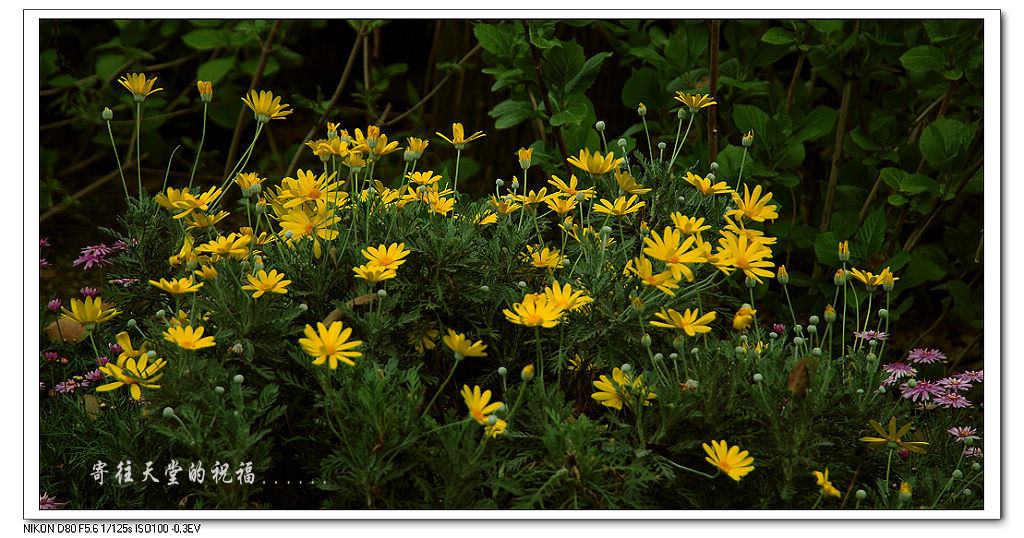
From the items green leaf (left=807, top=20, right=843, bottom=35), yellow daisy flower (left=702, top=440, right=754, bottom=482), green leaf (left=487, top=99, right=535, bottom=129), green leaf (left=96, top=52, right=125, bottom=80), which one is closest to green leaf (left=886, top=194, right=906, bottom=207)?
green leaf (left=807, top=20, right=843, bottom=35)

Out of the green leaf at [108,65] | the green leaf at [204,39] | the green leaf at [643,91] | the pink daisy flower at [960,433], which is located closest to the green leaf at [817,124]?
the green leaf at [643,91]

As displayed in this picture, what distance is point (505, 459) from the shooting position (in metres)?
1.32

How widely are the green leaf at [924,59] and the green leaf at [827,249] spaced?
413mm

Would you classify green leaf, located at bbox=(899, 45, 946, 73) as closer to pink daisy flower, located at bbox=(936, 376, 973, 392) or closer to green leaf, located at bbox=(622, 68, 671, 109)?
green leaf, located at bbox=(622, 68, 671, 109)

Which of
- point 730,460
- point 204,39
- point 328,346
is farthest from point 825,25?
point 204,39

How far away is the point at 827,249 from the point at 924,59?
0.47 metres

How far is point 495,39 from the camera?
2.06 meters

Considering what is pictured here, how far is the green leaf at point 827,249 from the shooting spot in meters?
2.15

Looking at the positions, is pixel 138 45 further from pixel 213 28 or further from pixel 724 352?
pixel 724 352

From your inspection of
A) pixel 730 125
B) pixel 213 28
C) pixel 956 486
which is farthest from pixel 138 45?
pixel 956 486

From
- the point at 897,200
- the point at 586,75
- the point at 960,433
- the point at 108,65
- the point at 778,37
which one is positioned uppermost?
the point at 108,65

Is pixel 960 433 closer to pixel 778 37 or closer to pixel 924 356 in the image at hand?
pixel 924 356

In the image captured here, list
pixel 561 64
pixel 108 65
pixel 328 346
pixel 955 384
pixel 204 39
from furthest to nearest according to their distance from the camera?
pixel 108 65, pixel 204 39, pixel 561 64, pixel 955 384, pixel 328 346
